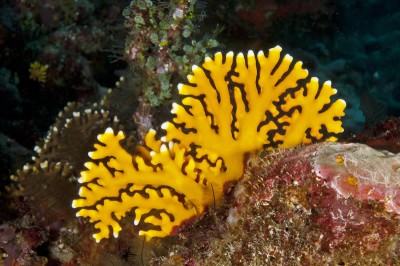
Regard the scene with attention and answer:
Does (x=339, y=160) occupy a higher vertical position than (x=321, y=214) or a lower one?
higher

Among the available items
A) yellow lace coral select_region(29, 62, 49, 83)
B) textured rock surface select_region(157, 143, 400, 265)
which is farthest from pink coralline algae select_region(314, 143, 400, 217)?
yellow lace coral select_region(29, 62, 49, 83)

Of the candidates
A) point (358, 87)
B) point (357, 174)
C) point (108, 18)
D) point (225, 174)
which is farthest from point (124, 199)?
point (358, 87)

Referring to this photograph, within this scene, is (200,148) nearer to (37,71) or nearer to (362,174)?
Answer: (362,174)

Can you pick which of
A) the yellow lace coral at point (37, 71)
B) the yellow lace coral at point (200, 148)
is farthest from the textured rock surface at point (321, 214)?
the yellow lace coral at point (37, 71)

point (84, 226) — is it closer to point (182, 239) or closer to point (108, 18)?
point (182, 239)

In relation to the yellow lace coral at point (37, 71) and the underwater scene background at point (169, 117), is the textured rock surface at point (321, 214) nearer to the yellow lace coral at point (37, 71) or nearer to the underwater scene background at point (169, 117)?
the underwater scene background at point (169, 117)

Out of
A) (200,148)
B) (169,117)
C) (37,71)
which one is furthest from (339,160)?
(37,71)
